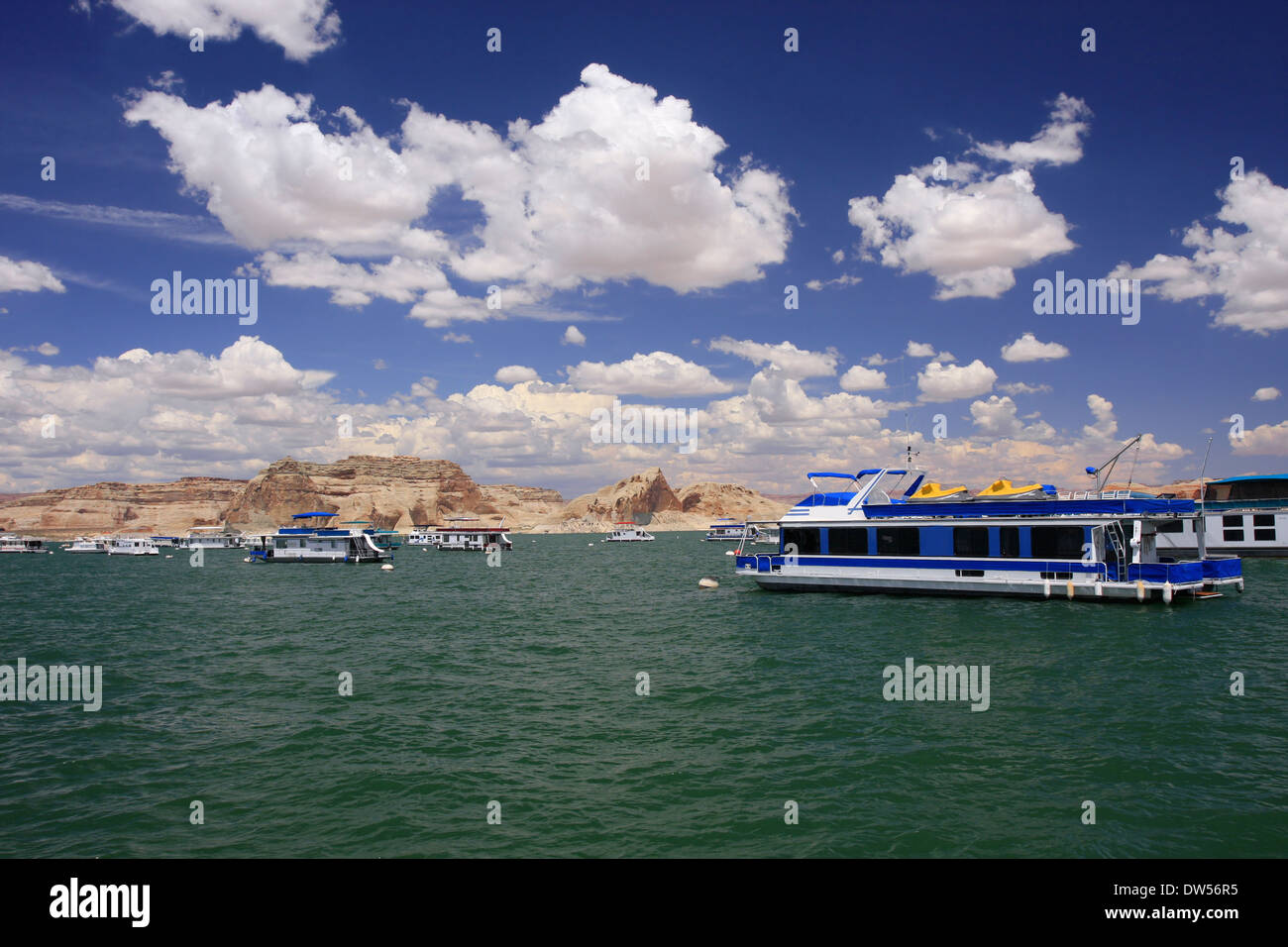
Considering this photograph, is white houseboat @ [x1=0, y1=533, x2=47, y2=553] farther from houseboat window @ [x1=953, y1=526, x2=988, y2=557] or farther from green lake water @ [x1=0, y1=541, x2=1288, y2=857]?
houseboat window @ [x1=953, y1=526, x2=988, y2=557]

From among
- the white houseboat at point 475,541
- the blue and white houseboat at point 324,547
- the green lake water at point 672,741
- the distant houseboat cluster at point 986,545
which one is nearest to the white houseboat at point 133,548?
the blue and white houseboat at point 324,547

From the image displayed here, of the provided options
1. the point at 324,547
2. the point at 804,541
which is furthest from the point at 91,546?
the point at 804,541

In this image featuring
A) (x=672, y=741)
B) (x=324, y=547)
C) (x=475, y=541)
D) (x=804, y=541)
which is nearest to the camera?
(x=672, y=741)

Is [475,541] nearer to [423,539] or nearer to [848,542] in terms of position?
[423,539]

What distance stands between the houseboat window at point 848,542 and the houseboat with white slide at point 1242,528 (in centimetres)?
3488

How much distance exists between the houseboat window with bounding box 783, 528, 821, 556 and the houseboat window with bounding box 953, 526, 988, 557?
24.8 ft

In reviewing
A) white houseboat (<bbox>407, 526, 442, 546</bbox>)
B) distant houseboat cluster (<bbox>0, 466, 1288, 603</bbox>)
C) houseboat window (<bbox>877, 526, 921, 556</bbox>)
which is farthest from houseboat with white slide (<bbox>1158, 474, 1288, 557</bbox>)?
white houseboat (<bbox>407, 526, 442, 546</bbox>)

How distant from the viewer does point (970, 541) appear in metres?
37.4

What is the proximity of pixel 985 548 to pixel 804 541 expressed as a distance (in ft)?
32.1

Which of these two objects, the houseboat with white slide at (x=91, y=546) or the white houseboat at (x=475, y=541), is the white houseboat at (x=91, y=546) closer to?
the houseboat with white slide at (x=91, y=546)

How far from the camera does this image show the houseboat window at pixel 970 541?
3700cm

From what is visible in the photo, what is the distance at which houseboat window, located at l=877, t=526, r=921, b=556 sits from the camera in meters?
38.7

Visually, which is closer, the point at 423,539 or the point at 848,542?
the point at 848,542

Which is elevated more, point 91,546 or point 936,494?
point 936,494
